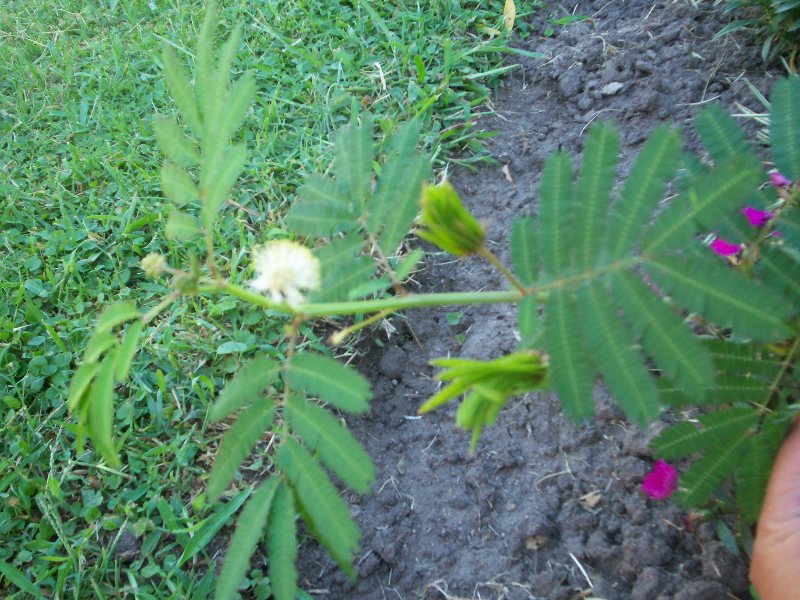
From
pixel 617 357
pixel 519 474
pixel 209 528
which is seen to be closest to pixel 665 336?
pixel 617 357

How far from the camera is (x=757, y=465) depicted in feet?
4.15

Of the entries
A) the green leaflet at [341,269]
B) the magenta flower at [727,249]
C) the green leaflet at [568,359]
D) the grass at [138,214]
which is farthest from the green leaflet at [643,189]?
the grass at [138,214]

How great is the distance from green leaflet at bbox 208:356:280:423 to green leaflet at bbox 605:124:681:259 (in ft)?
2.21

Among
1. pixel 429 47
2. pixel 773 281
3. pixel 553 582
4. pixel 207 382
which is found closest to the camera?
pixel 773 281

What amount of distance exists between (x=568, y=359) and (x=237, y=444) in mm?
629

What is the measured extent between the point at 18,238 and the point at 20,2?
191 centimetres

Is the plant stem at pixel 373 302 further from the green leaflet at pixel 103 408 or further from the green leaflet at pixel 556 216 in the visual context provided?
the green leaflet at pixel 103 408

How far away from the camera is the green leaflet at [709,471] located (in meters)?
1.29

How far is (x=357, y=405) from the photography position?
1189 mm

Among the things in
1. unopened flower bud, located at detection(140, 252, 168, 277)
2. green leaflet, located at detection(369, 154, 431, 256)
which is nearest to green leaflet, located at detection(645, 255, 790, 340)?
green leaflet, located at detection(369, 154, 431, 256)

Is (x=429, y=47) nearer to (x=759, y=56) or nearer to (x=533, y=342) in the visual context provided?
(x=759, y=56)

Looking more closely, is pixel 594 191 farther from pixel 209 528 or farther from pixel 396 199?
pixel 209 528

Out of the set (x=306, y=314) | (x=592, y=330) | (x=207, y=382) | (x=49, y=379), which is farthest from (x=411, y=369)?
(x=49, y=379)

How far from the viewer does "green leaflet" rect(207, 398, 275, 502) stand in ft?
3.98
